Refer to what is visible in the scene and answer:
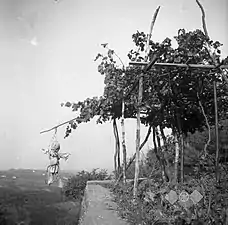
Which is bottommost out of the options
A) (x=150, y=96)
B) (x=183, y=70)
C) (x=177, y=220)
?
(x=177, y=220)

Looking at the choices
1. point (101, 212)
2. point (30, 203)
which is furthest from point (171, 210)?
point (30, 203)

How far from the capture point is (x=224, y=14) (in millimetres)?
2240

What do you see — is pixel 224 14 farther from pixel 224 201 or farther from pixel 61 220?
pixel 61 220

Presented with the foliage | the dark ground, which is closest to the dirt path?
the foliage

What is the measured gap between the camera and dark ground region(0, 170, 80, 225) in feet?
12.5

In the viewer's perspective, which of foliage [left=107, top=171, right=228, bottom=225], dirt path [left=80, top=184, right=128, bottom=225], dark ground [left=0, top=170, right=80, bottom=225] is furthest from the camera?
dark ground [left=0, top=170, right=80, bottom=225]

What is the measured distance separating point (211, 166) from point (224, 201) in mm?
3717

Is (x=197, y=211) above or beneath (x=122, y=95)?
beneath

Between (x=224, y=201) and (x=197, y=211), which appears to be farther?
(x=224, y=201)

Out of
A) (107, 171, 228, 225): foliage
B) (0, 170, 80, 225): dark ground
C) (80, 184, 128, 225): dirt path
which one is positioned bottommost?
(0, 170, 80, 225): dark ground

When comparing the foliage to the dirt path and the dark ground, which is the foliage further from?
the dark ground

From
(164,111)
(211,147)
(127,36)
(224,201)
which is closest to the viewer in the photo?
(224,201)

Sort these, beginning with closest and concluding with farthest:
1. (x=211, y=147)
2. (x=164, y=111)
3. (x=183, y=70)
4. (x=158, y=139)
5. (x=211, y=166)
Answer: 1. (x=183, y=70)
2. (x=164, y=111)
3. (x=158, y=139)
4. (x=211, y=166)
5. (x=211, y=147)

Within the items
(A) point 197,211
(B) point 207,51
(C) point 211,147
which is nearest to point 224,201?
(A) point 197,211
